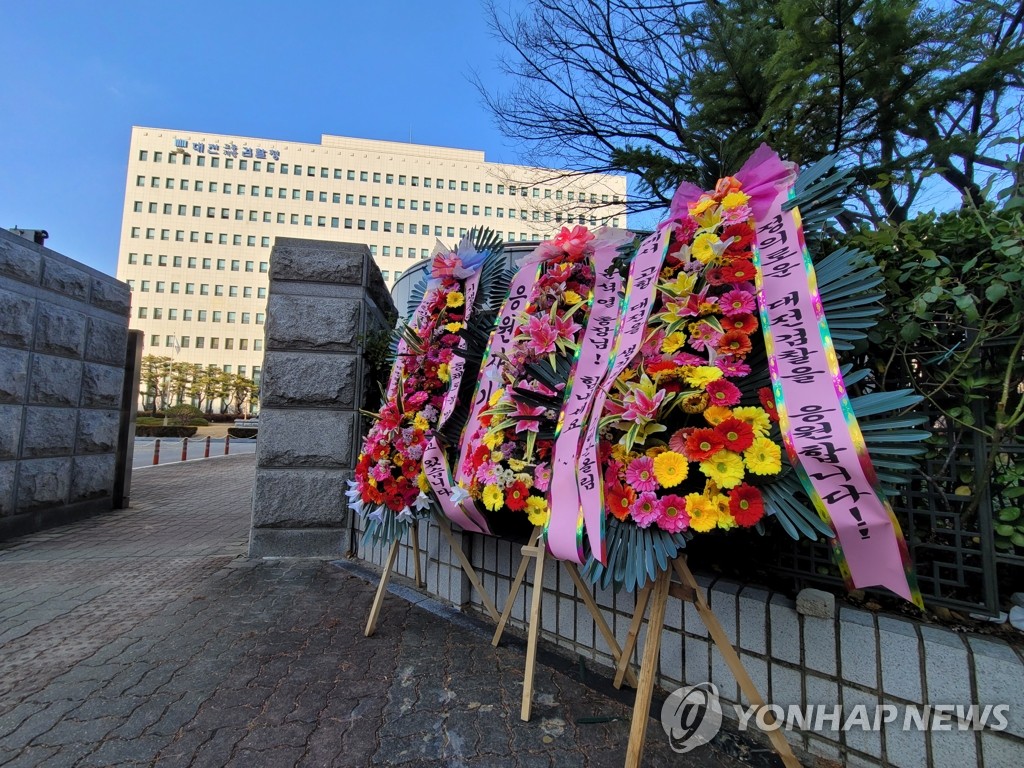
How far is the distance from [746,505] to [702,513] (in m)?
0.13

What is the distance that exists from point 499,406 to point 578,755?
54.0 inches

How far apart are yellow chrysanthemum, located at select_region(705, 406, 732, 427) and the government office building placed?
55.9 m

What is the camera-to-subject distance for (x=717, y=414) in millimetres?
1569

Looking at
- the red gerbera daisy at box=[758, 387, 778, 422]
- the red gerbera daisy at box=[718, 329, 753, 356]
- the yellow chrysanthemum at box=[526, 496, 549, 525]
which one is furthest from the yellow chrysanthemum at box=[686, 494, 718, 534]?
the yellow chrysanthemum at box=[526, 496, 549, 525]

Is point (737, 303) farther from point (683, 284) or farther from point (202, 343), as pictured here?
point (202, 343)

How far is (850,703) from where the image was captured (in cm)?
167

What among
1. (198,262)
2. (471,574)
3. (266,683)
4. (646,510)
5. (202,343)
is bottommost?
(266,683)

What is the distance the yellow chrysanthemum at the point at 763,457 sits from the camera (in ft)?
4.83

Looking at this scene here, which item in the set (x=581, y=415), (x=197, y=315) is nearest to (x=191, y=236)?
(x=197, y=315)

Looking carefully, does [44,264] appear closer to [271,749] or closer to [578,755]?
[271,749]

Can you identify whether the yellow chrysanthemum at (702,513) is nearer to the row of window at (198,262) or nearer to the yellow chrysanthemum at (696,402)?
the yellow chrysanthemum at (696,402)

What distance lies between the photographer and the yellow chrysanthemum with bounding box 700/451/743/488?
59.0 inches

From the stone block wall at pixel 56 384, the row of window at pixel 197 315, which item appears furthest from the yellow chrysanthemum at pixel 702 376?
the row of window at pixel 197 315

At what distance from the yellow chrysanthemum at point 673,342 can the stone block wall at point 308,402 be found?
3.28 meters
